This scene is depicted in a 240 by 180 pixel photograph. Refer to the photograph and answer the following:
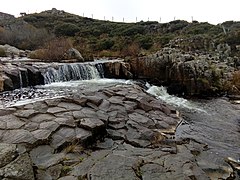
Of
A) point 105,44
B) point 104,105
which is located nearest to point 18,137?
point 104,105

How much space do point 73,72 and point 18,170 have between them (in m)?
10.8

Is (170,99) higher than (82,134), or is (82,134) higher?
(82,134)

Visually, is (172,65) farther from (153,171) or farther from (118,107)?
(153,171)

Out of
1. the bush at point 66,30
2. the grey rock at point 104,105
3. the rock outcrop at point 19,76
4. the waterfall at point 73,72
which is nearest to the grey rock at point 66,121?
the grey rock at point 104,105

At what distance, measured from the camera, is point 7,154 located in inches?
148

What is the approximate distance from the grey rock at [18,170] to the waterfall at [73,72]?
9425 millimetres

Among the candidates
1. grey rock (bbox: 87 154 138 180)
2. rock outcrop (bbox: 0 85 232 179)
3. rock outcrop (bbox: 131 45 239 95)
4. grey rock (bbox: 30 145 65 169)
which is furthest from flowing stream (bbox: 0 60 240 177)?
grey rock (bbox: 30 145 65 169)

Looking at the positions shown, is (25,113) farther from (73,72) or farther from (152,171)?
(73,72)

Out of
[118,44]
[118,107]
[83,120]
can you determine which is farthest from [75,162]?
[118,44]

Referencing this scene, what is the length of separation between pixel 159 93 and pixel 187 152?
6.99 meters

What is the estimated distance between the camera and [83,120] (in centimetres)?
553

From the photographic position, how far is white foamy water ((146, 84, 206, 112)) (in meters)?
9.93

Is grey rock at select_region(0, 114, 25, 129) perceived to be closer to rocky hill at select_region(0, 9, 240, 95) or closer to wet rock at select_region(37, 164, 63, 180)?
wet rock at select_region(37, 164, 63, 180)

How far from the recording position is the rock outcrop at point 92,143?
3.85 metres
